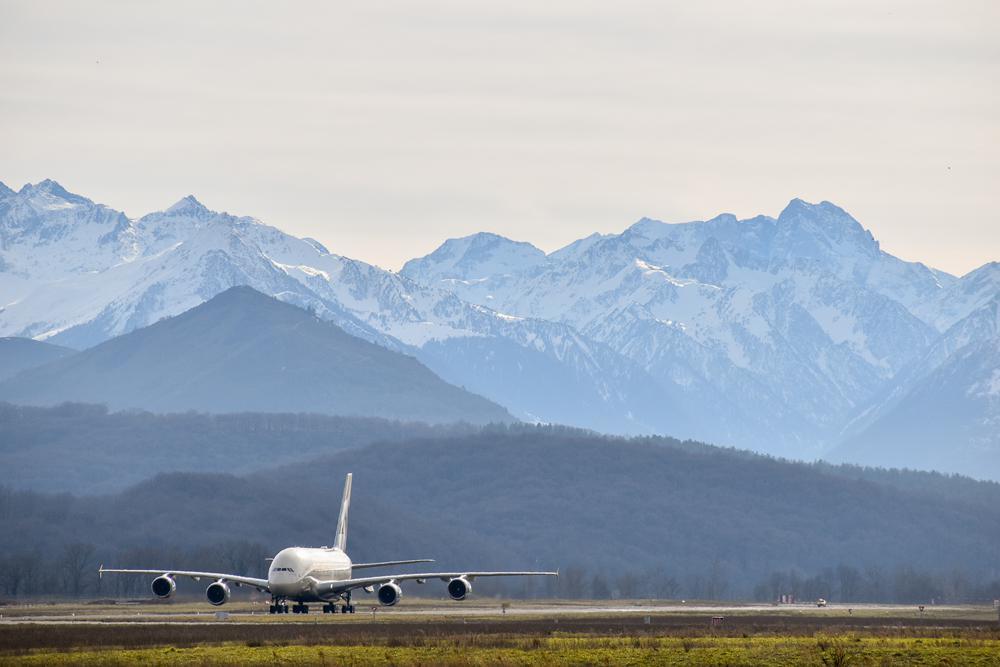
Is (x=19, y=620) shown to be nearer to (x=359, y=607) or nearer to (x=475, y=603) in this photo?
(x=359, y=607)

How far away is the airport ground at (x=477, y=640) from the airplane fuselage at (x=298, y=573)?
2.94 m

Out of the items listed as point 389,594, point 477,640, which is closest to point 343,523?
point 389,594

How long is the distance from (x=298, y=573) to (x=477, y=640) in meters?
38.3

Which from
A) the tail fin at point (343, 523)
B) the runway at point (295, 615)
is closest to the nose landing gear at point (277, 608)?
the runway at point (295, 615)

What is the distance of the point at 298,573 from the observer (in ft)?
450

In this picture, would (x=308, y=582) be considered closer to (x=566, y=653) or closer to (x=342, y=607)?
(x=342, y=607)

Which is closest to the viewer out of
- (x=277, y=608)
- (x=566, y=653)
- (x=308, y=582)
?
(x=566, y=653)

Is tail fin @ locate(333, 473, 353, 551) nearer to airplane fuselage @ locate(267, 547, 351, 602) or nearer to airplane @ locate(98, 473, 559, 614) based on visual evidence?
airplane @ locate(98, 473, 559, 614)

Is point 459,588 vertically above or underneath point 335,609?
above

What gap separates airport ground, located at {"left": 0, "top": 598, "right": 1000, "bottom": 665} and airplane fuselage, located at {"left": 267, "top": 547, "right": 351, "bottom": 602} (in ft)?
9.64

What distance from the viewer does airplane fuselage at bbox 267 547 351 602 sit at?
137 m

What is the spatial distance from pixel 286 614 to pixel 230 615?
493 cm

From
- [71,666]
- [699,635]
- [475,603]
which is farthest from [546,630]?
[475,603]

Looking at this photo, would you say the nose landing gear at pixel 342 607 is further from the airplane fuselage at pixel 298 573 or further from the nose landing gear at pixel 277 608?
the nose landing gear at pixel 277 608
